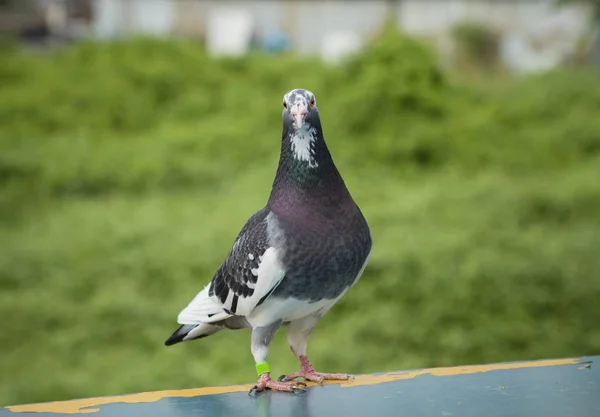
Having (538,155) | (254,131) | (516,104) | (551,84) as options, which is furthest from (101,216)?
(551,84)

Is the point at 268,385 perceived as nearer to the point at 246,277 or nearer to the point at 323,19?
the point at 246,277

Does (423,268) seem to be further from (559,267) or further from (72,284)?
(72,284)

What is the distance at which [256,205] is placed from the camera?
586 centimetres

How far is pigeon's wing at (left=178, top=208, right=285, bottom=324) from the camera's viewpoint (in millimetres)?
1564

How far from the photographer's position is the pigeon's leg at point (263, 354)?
63.7 inches

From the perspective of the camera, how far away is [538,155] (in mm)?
7262

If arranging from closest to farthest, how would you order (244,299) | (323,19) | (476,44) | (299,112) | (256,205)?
(299,112)
(244,299)
(256,205)
(476,44)
(323,19)

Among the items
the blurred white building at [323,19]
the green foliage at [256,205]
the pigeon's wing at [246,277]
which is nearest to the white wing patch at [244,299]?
the pigeon's wing at [246,277]

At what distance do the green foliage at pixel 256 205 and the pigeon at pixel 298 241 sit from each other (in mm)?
2404

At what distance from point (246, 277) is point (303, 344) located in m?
0.23

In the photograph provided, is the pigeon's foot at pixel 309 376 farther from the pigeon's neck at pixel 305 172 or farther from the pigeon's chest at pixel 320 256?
the pigeon's neck at pixel 305 172

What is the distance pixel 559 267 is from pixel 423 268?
0.78 meters

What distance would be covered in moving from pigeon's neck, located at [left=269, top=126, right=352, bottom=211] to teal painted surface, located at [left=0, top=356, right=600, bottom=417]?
39 centimetres

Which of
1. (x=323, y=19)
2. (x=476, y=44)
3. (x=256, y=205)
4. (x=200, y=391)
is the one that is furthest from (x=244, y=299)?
(x=323, y=19)
